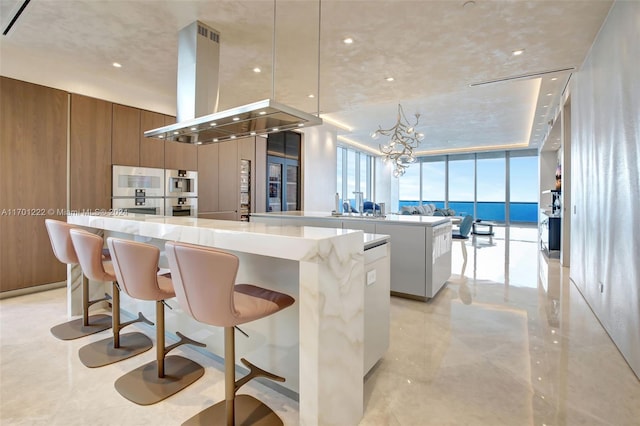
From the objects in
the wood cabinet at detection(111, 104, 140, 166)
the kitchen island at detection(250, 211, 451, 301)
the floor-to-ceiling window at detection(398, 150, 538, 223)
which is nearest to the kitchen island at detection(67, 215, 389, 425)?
the kitchen island at detection(250, 211, 451, 301)

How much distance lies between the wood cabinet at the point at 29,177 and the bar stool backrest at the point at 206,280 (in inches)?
137

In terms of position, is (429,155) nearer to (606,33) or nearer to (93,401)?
(606,33)

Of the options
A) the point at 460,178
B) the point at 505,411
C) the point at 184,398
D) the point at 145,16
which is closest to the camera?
the point at 505,411

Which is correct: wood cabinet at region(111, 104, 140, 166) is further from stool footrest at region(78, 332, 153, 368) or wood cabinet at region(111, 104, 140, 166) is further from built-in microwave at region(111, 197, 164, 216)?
stool footrest at region(78, 332, 153, 368)

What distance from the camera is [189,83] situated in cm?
302

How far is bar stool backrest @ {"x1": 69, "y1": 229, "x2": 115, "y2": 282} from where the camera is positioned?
218 centimetres

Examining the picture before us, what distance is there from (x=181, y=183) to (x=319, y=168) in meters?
3.75

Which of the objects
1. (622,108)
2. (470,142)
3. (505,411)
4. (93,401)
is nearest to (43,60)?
(93,401)

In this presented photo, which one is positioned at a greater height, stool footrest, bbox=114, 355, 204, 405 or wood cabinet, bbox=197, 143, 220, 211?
wood cabinet, bbox=197, 143, 220, 211

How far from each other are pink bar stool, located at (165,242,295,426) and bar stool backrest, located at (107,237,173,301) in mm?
376

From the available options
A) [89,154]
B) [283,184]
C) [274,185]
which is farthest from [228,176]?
[89,154]

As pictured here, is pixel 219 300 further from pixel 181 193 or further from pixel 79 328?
pixel 181 193

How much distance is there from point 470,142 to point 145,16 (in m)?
10.4

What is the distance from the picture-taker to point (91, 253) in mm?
2213
